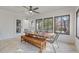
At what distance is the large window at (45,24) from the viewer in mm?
7361

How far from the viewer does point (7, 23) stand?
7.23 metres

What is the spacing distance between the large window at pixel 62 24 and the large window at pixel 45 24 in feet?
1.84

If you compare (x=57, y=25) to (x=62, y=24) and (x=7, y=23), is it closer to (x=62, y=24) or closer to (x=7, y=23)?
(x=62, y=24)

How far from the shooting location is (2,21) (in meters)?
6.81

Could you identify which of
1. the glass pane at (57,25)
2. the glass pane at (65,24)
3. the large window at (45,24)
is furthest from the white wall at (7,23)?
the glass pane at (65,24)

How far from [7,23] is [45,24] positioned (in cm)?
350

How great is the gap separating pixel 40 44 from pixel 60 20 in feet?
12.0

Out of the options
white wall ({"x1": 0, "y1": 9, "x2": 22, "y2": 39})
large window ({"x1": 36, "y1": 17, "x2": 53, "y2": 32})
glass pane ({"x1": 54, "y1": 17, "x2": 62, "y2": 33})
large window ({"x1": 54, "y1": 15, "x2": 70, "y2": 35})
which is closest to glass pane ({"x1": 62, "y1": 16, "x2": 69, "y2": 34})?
large window ({"x1": 54, "y1": 15, "x2": 70, "y2": 35})

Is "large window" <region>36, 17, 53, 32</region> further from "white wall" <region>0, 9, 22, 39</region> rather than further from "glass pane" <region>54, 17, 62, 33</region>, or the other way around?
"white wall" <region>0, 9, 22, 39</region>

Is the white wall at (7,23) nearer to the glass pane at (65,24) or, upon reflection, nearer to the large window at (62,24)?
the large window at (62,24)

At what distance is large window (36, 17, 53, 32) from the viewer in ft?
24.2

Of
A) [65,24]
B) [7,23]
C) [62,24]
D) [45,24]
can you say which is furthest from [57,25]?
[7,23]
